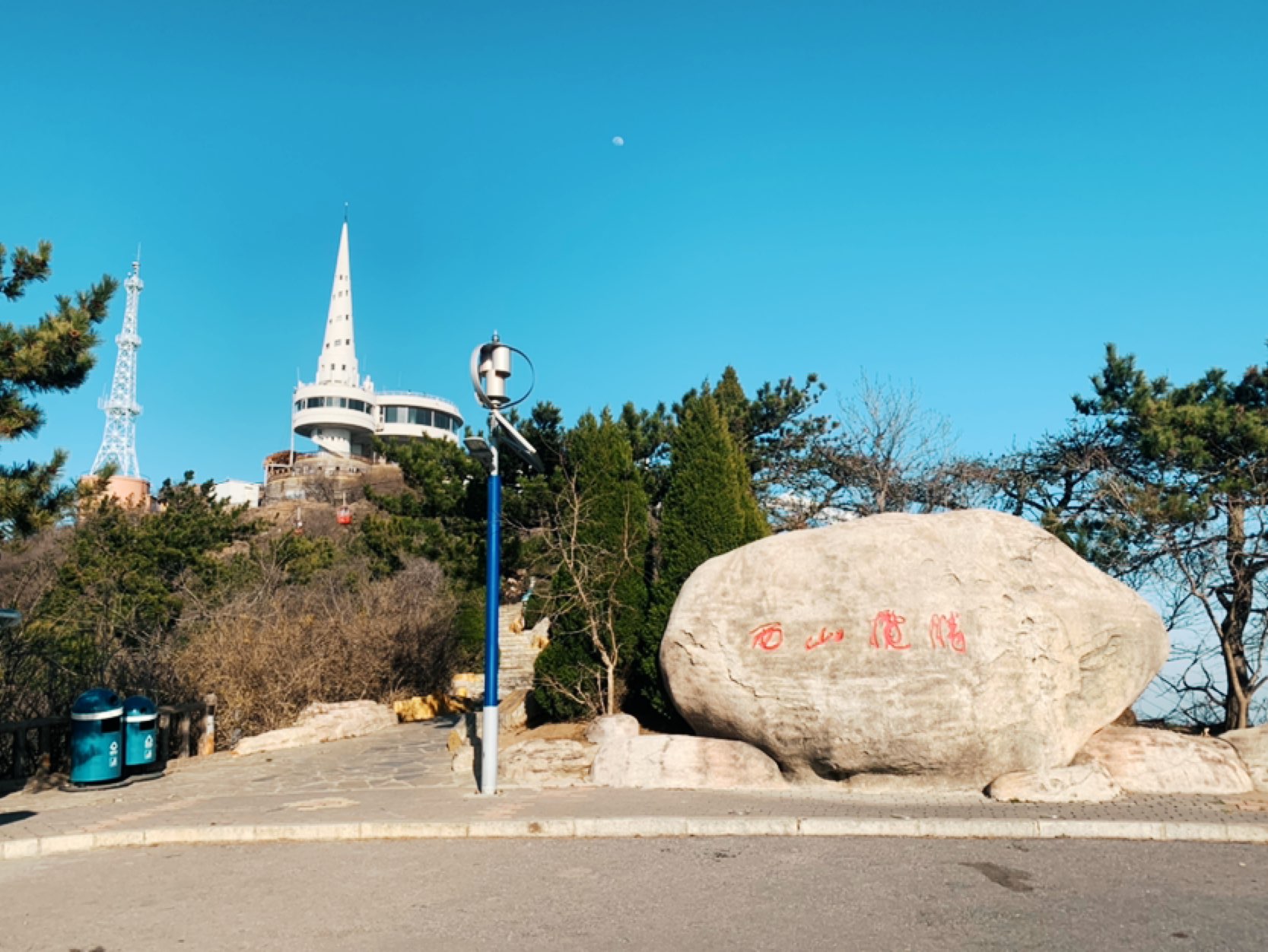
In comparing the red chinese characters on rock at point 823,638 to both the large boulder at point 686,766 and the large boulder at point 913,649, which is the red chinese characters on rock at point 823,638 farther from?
the large boulder at point 686,766

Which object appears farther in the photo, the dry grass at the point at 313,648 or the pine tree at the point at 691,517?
the dry grass at the point at 313,648

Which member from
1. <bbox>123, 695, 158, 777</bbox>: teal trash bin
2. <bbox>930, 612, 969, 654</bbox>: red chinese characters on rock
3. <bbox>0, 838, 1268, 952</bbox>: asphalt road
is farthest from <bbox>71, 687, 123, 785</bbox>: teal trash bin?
<bbox>930, 612, 969, 654</bbox>: red chinese characters on rock

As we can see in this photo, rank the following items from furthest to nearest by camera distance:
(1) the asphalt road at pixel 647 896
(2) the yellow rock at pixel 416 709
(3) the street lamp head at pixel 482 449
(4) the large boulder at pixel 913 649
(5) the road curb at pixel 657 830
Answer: (2) the yellow rock at pixel 416 709 < (3) the street lamp head at pixel 482 449 < (4) the large boulder at pixel 913 649 < (5) the road curb at pixel 657 830 < (1) the asphalt road at pixel 647 896

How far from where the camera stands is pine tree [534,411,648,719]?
13.5m

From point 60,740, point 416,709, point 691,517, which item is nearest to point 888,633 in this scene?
point 691,517

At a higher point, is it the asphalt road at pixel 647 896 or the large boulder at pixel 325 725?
the large boulder at pixel 325 725

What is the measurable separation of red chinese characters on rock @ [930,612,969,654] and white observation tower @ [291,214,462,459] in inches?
3192

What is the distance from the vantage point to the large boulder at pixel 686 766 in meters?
9.71

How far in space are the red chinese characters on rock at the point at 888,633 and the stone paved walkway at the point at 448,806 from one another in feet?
4.91

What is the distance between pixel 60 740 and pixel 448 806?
20.4ft

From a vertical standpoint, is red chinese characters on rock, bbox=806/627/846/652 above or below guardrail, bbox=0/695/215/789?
above

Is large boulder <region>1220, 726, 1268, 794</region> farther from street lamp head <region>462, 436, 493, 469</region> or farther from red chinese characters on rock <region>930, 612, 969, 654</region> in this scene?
street lamp head <region>462, 436, 493, 469</region>

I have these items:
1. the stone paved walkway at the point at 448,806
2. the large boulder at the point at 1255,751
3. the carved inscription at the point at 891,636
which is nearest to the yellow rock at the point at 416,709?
the stone paved walkway at the point at 448,806

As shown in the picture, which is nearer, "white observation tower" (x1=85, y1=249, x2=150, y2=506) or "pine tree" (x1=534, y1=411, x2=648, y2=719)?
"pine tree" (x1=534, y1=411, x2=648, y2=719)
